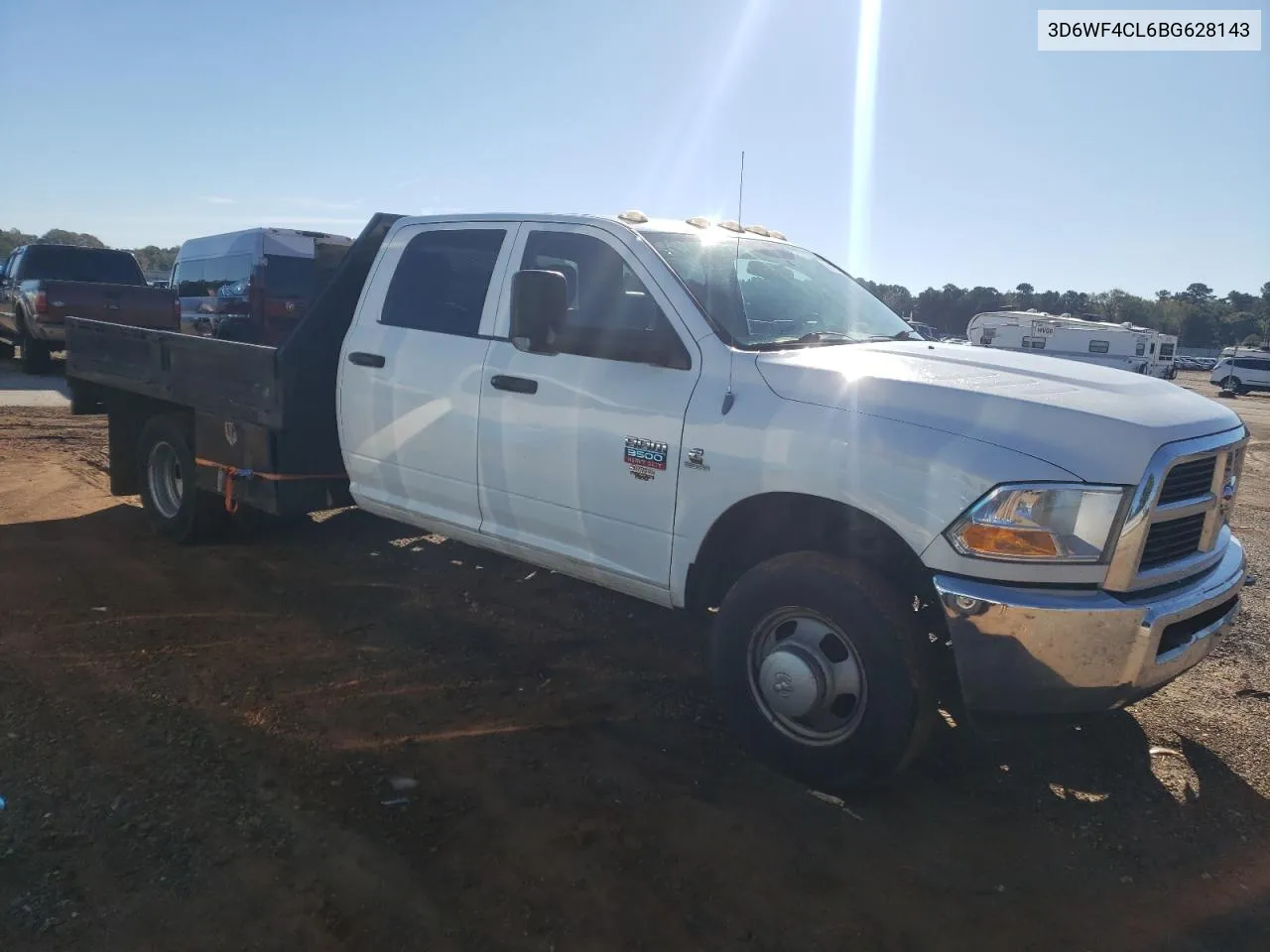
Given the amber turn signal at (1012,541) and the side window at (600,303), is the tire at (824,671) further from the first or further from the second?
the side window at (600,303)

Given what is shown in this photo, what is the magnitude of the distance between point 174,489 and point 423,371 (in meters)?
2.80

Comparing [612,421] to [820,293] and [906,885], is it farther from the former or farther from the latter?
[906,885]

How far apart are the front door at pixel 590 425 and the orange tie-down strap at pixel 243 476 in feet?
4.52

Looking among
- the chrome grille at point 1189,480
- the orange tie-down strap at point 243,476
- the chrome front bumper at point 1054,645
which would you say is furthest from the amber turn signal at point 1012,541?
the orange tie-down strap at point 243,476

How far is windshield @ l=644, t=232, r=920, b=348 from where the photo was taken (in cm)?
395

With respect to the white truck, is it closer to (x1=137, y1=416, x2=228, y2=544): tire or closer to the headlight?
the headlight

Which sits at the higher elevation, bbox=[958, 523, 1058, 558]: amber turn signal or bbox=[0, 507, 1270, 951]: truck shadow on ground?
bbox=[958, 523, 1058, 558]: amber turn signal

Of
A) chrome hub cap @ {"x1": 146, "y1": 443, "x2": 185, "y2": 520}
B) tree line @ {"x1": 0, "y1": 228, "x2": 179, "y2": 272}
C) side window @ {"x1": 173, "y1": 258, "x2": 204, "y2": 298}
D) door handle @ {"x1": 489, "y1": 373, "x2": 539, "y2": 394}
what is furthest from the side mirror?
tree line @ {"x1": 0, "y1": 228, "x2": 179, "y2": 272}

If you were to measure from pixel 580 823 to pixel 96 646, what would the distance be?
2.75m

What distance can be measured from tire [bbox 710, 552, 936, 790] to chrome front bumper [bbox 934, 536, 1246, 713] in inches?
8.8

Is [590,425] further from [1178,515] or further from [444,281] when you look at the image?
[1178,515]

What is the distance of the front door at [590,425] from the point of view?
383 centimetres

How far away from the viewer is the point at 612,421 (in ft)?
12.9

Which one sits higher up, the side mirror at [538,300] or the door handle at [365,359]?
the side mirror at [538,300]
